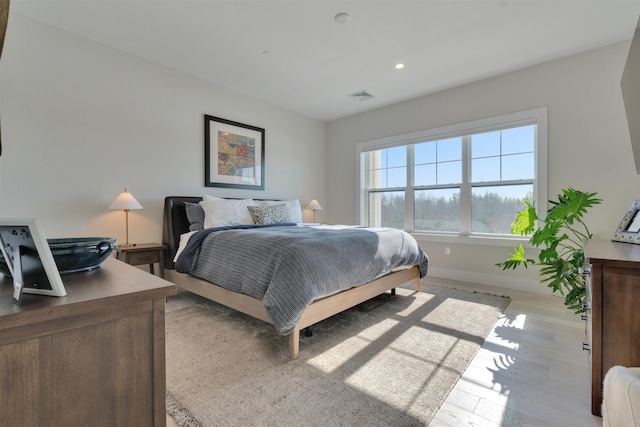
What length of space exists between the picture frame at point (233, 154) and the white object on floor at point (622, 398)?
3821 mm

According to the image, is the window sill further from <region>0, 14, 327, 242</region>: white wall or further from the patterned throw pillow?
<region>0, 14, 327, 242</region>: white wall

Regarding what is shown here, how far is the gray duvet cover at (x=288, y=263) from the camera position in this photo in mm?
1877

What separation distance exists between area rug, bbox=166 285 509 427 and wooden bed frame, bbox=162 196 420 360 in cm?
19

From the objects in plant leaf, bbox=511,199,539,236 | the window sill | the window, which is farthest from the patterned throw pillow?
plant leaf, bbox=511,199,539,236

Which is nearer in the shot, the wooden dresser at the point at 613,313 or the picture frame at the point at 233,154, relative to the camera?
the wooden dresser at the point at 613,313

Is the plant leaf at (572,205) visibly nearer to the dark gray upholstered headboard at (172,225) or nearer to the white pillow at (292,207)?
the white pillow at (292,207)

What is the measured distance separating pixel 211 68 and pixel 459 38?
8.81 ft

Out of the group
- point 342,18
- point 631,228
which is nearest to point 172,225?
point 342,18

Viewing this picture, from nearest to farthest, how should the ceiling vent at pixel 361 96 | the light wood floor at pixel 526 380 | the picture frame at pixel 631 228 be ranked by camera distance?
the light wood floor at pixel 526 380 < the picture frame at pixel 631 228 < the ceiling vent at pixel 361 96

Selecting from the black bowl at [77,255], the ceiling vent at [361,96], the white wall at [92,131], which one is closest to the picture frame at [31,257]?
the black bowl at [77,255]

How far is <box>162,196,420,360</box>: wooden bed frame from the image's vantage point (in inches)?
79.4

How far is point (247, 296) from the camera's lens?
2.16m

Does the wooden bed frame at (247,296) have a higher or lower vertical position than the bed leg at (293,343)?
higher

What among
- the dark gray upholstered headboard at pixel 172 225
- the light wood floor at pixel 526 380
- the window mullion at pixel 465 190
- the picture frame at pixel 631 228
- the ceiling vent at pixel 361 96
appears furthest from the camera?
the ceiling vent at pixel 361 96
